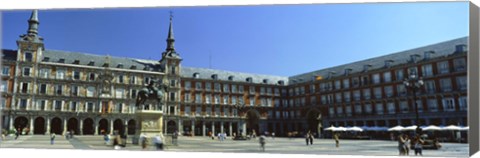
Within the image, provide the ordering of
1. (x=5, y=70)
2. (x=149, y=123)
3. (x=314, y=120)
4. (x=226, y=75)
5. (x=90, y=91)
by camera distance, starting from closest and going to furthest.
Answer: (x=149, y=123)
(x=5, y=70)
(x=90, y=91)
(x=314, y=120)
(x=226, y=75)

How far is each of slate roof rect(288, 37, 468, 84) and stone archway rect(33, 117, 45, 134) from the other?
4264 centimetres

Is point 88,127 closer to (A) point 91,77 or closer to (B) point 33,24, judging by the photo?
(A) point 91,77

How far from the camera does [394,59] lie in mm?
55031

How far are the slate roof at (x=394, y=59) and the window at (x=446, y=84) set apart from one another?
10.1ft

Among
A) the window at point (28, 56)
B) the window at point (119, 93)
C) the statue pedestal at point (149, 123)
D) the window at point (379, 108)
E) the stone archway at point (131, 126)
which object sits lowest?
the stone archway at point (131, 126)

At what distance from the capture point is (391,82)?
176 ft

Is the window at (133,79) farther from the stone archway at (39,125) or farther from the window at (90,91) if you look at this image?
the stone archway at (39,125)

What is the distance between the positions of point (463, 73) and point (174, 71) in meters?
41.8

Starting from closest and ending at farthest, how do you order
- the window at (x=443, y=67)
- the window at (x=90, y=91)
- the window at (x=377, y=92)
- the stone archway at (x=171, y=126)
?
the window at (x=443, y=67)
the window at (x=377, y=92)
the window at (x=90, y=91)
the stone archway at (x=171, y=126)

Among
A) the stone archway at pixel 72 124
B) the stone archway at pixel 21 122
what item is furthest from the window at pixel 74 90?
the stone archway at pixel 21 122

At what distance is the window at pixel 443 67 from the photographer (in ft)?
152

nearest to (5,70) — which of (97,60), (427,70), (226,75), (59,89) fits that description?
(59,89)

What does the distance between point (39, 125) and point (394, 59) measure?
50859 millimetres

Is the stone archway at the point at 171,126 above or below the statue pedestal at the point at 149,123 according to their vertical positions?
below
